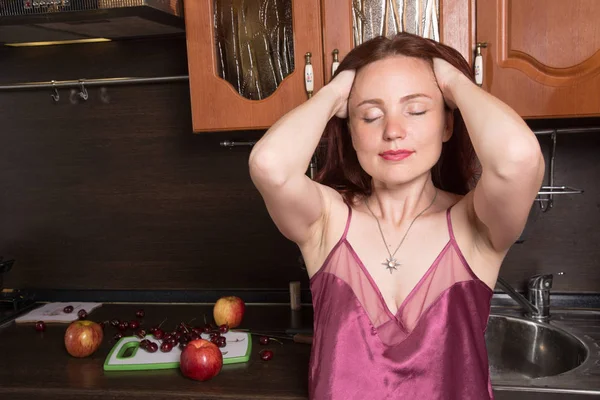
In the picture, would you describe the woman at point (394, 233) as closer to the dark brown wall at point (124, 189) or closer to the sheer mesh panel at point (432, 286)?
the sheer mesh panel at point (432, 286)

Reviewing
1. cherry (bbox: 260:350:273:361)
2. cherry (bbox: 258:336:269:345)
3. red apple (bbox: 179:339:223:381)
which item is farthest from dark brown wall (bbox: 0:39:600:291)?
red apple (bbox: 179:339:223:381)

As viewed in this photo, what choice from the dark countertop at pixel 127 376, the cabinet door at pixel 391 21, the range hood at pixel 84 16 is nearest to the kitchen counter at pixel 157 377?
the dark countertop at pixel 127 376

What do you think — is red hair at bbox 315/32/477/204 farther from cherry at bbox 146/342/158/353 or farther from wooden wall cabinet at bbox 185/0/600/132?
cherry at bbox 146/342/158/353

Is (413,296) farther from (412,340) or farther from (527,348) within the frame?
(527,348)

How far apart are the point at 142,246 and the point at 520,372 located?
55.4 inches

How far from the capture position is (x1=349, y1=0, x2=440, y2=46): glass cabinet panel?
5.58ft

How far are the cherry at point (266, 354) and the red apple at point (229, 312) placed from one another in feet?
0.90

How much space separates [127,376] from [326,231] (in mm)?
723

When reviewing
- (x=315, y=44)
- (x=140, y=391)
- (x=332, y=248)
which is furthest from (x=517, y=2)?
(x=140, y=391)

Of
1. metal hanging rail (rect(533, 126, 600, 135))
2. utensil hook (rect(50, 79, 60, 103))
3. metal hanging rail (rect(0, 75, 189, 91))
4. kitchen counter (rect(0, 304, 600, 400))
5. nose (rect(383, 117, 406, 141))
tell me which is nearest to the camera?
nose (rect(383, 117, 406, 141))

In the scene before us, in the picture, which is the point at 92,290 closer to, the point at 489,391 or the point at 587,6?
the point at 489,391

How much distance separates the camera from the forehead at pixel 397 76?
124 cm

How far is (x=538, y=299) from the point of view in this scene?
1.95 meters

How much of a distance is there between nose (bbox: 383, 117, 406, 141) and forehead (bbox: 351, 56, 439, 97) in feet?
0.20
